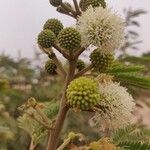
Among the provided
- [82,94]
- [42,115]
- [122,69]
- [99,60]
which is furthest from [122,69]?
[42,115]

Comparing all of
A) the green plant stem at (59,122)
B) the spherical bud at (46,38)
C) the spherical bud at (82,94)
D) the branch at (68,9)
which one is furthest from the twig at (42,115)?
the branch at (68,9)

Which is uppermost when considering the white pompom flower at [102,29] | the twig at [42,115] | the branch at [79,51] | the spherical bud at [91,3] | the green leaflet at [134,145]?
the spherical bud at [91,3]

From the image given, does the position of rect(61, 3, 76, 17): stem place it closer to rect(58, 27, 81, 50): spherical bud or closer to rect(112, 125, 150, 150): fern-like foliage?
rect(58, 27, 81, 50): spherical bud

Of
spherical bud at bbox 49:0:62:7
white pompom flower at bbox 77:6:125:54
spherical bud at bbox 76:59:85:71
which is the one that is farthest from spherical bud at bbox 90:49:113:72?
spherical bud at bbox 49:0:62:7

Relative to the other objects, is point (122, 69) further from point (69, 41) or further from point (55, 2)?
point (55, 2)

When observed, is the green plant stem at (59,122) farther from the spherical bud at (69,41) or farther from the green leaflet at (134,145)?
the green leaflet at (134,145)

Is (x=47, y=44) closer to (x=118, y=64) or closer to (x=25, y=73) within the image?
(x=118, y=64)
